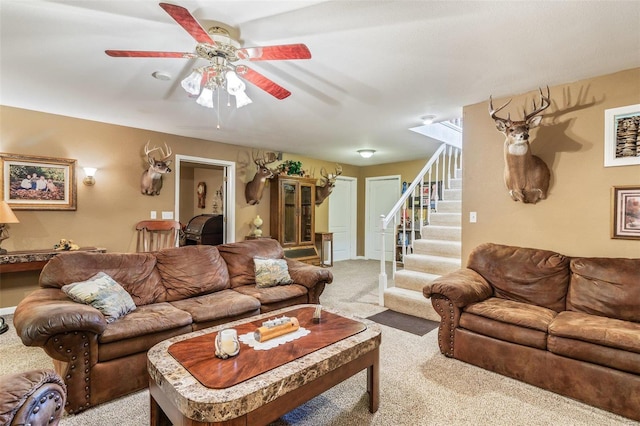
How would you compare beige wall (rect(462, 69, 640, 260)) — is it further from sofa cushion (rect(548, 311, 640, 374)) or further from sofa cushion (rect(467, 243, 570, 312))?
sofa cushion (rect(548, 311, 640, 374))

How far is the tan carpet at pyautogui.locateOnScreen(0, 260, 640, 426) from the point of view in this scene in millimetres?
1862

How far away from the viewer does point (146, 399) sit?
2.07m

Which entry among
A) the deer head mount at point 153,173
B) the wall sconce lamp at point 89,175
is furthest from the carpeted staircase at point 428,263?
the wall sconce lamp at point 89,175

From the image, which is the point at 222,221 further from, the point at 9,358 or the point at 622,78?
the point at 622,78

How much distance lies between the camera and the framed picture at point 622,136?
2.57 metres

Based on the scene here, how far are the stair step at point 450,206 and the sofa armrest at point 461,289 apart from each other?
1.99m

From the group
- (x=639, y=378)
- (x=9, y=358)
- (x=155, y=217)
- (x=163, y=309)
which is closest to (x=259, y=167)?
(x=155, y=217)

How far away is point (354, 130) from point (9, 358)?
440cm

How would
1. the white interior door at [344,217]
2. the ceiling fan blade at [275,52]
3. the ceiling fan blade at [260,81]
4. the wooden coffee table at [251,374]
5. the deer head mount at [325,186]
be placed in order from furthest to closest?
the white interior door at [344,217] → the deer head mount at [325,186] → the ceiling fan blade at [260,81] → the ceiling fan blade at [275,52] → the wooden coffee table at [251,374]

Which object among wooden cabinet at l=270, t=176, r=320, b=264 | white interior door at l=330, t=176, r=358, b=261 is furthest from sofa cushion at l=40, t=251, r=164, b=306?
white interior door at l=330, t=176, r=358, b=261

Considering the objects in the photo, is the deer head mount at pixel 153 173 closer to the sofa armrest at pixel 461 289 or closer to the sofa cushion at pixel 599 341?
the sofa armrest at pixel 461 289

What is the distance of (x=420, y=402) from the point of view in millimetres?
2039

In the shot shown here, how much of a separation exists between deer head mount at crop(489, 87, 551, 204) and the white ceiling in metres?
0.41

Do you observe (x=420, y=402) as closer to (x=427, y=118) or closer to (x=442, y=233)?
(x=442, y=233)
